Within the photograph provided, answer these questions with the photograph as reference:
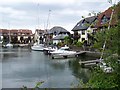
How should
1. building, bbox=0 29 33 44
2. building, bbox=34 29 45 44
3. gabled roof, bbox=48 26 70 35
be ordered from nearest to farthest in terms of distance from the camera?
gabled roof, bbox=48 26 70 35, building, bbox=34 29 45 44, building, bbox=0 29 33 44

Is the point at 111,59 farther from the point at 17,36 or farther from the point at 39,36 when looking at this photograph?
the point at 17,36

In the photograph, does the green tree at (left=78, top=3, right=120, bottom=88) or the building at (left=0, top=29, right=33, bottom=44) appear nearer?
the green tree at (left=78, top=3, right=120, bottom=88)

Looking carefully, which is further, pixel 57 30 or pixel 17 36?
pixel 17 36

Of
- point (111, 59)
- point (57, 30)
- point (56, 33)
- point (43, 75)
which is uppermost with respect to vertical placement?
point (57, 30)

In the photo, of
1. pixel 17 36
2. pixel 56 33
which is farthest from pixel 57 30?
pixel 17 36

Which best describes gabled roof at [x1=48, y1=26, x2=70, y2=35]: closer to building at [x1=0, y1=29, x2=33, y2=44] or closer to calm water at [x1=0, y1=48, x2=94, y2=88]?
building at [x1=0, y1=29, x2=33, y2=44]

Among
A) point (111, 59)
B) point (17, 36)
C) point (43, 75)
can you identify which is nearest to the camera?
point (111, 59)

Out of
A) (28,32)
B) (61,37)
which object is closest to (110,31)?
(61,37)

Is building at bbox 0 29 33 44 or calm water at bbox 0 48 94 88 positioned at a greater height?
building at bbox 0 29 33 44

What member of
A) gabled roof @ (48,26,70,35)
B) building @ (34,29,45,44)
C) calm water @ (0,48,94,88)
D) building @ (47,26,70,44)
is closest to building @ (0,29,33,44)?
building @ (34,29,45,44)

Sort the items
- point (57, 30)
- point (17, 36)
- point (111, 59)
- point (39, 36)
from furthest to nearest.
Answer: point (17, 36) < point (39, 36) < point (57, 30) < point (111, 59)

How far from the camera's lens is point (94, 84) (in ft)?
→ 15.3

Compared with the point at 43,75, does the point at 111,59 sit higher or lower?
higher

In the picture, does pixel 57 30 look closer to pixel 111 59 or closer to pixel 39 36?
pixel 39 36
